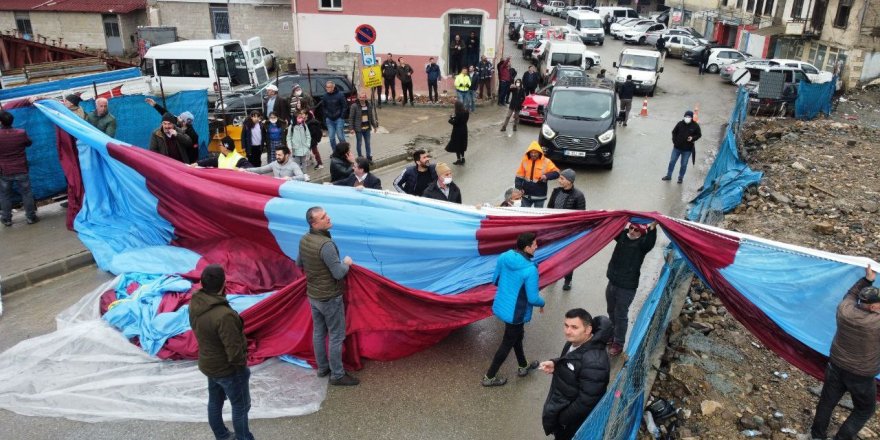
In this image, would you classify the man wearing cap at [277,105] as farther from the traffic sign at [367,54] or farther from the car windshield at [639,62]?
the car windshield at [639,62]

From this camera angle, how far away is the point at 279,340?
6574mm

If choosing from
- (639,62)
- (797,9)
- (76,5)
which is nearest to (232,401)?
(639,62)

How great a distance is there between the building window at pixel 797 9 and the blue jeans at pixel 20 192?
3466cm


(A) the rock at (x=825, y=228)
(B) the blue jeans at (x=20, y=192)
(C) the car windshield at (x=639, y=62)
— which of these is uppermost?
(C) the car windshield at (x=639, y=62)

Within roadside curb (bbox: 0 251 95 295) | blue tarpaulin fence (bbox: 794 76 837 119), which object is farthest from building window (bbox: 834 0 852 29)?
roadside curb (bbox: 0 251 95 295)

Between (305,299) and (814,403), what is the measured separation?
5.25 m

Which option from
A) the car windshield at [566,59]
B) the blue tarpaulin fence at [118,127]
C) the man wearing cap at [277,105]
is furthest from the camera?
the car windshield at [566,59]

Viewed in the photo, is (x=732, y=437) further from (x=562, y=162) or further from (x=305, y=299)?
(x=562, y=162)

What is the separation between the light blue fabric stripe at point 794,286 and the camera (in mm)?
5188

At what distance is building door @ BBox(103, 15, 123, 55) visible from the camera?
3164cm

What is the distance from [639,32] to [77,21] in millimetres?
33300

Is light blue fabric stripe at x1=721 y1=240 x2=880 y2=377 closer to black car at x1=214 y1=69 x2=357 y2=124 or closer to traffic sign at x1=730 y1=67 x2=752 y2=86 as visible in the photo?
black car at x1=214 y1=69 x2=357 y2=124

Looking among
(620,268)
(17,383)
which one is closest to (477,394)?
(620,268)

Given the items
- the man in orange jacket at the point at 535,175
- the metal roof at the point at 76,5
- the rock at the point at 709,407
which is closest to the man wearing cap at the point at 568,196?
the man in orange jacket at the point at 535,175
